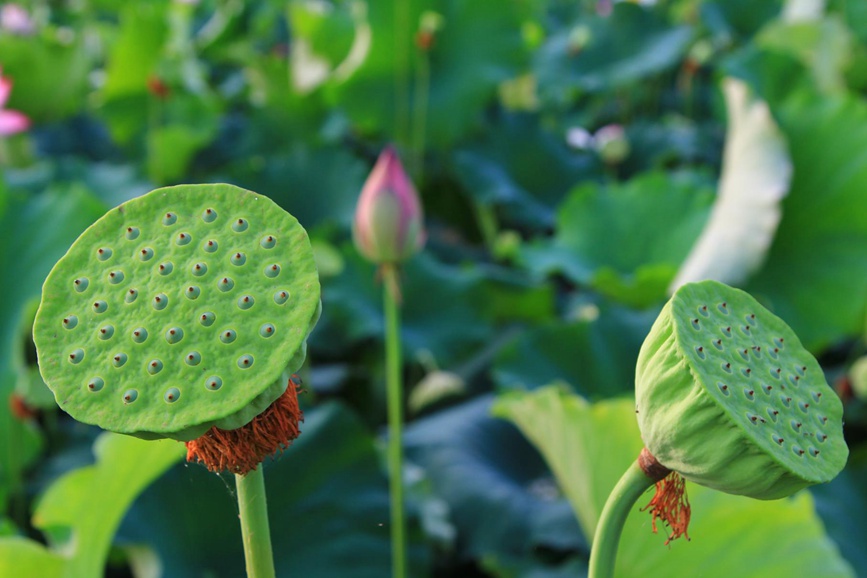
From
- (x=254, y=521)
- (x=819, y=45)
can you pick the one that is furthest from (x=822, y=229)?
(x=254, y=521)

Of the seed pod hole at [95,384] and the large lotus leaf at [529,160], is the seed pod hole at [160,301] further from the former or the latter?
the large lotus leaf at [529,160]

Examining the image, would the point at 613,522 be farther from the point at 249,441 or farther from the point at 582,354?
the point at 582,354

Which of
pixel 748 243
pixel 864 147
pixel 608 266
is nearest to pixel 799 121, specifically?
pixel 864 147

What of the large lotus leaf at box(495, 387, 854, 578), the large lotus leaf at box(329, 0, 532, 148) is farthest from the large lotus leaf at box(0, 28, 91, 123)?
the large lotus leaf at box(495, 387, 854, 578)

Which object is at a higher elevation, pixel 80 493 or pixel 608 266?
pixel 80 493

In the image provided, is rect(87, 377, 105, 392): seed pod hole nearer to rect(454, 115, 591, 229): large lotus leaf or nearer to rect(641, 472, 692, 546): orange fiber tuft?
rect(641, 472, 692, 546): orange fiber tuft

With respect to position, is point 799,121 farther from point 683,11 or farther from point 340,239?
point 683,11
